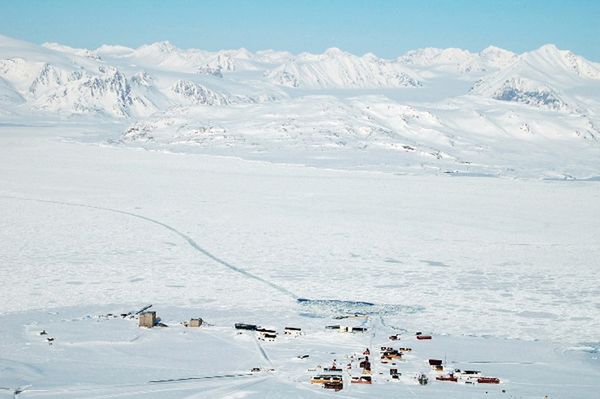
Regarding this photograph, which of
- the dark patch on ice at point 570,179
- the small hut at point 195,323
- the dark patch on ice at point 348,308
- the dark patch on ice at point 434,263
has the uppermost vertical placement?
the dark patch on ice at point 570,179

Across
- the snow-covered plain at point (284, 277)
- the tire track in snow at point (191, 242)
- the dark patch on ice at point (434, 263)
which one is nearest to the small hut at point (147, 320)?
the snow-covered plain at point (284, 277)

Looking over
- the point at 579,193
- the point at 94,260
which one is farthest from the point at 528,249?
the point at 579,193

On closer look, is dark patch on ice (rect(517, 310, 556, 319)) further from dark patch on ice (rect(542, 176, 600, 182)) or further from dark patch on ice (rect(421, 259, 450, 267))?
dark patch on ice (rect(542, 176, 600, 182))

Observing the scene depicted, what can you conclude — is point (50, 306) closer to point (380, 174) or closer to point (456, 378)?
point (456, 378)

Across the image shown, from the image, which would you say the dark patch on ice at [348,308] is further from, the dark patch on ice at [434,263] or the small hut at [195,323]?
the dark patch on ice at [434,263]

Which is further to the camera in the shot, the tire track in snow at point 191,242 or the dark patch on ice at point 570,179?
the dark patch on ice at point 570,179

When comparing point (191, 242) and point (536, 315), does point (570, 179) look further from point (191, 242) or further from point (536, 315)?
point (536, 315)

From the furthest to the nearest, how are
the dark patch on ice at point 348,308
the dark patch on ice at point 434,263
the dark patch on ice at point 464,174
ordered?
the dark patch on ice at point 464,174, the dark patch on ice at point 434,263, the dark patch on ice at point 348,308

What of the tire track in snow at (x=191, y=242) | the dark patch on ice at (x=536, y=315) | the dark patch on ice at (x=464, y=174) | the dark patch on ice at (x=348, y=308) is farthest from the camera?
the dark patch on ice at (x=464, y=174)

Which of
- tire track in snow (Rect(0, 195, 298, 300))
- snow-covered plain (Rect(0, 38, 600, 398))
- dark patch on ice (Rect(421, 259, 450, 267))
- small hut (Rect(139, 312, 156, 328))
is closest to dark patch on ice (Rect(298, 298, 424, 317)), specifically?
snow-covered plain (Rect(0, 38, 600, 398))

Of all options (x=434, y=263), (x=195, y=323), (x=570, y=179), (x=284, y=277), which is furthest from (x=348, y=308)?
(x=570, y=179)
